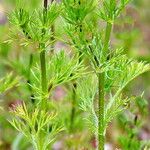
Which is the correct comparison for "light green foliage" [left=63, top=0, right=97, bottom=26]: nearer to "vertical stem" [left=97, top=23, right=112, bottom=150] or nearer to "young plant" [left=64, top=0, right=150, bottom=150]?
"young plant" [left=64, top=0, right=150, bottom=150]

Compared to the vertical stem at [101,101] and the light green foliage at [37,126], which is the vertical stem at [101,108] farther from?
the light green foliage at [37,126]

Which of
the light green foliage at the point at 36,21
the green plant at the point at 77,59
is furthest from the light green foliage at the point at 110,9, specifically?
the light green foliage at the point at 36,21

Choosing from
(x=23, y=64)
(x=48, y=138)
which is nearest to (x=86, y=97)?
(x=48, y=138)

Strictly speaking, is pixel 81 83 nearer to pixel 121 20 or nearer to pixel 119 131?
pixel 121 20

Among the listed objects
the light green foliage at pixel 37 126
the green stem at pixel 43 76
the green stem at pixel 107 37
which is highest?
the green stem at pixel 107 37

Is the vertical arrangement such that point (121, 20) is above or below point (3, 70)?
above

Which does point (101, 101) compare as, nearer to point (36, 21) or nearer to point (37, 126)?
point (37, 126)

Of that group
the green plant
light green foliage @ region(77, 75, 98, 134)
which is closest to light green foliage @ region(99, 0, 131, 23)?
the green plant

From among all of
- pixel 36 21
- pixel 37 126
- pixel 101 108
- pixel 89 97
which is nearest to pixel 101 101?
pixel 101 108
